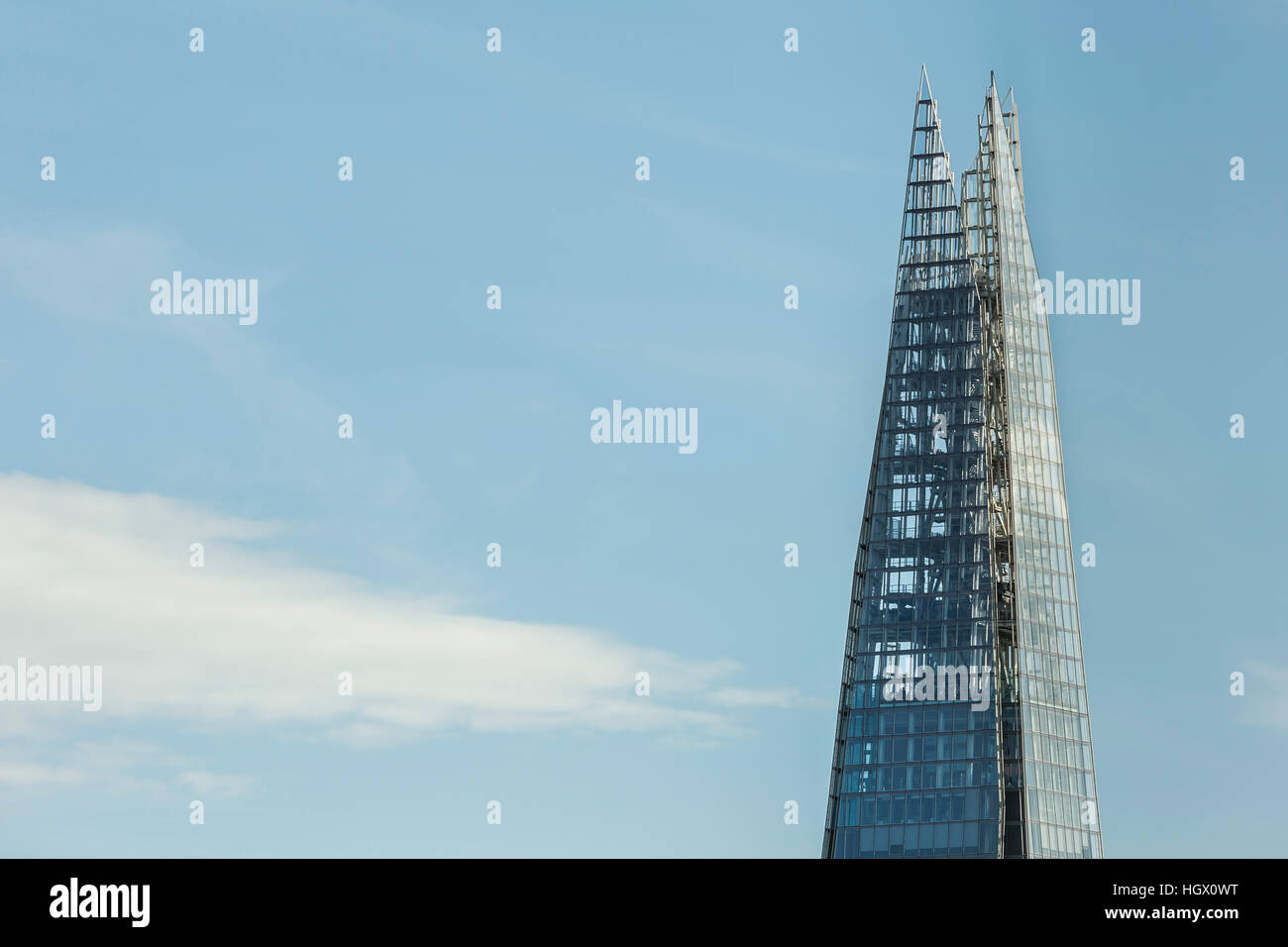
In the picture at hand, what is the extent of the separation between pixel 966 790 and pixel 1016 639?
19117mm

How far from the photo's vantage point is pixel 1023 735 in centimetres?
19175
